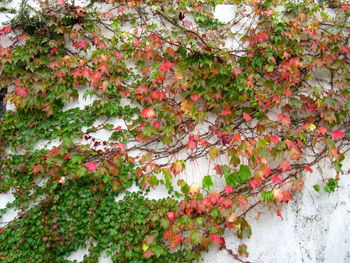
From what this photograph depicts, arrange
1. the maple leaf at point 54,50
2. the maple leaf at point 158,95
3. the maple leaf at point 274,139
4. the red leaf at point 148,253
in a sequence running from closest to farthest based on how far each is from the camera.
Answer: the red leaf at point 148,253
the maple leaf at point 274,139
the maple leaf at point 158,95
the maple leaf at point 54,50

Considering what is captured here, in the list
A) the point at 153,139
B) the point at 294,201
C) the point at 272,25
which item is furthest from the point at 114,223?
the point at 272,25

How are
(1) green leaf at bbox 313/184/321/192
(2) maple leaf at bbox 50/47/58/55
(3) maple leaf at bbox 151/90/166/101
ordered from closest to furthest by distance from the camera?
(1) green leaf at bbox 313/184/321/192
(3) maple leaf at bbox 151/90/166/101
(2) maple leaf at bbox 50/47/58/55

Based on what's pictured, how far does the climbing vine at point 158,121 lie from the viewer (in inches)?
126

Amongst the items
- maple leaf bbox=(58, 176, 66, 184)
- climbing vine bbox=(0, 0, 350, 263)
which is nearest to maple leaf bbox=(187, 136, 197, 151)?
climbing vine bbox=(0, 0, 350, 263)

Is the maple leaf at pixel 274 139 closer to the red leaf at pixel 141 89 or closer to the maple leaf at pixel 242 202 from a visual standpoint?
the maple leaf at pixel 242 202

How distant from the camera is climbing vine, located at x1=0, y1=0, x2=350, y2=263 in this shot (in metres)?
3.19

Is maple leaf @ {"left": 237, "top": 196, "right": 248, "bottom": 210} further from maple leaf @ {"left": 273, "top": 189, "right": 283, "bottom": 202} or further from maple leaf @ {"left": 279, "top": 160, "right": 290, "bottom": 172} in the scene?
maple leaf @ {"left": 279, "top": 160, "right": 290, "bottom": 172}

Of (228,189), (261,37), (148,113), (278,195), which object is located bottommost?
(278,195)

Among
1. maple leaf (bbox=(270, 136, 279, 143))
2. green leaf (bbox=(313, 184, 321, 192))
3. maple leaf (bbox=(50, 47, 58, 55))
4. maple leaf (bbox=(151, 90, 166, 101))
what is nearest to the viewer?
maple leaf (bbox=(270, 136, 279, 143))

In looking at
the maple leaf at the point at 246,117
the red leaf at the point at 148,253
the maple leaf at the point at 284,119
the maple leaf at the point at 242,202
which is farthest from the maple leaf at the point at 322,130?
the red leaf at the point at 148,253

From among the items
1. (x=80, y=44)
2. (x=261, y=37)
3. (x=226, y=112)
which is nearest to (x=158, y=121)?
(x=226, y=112)

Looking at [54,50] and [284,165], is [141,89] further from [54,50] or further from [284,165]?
[284,165]

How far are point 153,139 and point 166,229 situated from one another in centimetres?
103

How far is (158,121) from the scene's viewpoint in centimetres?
347
